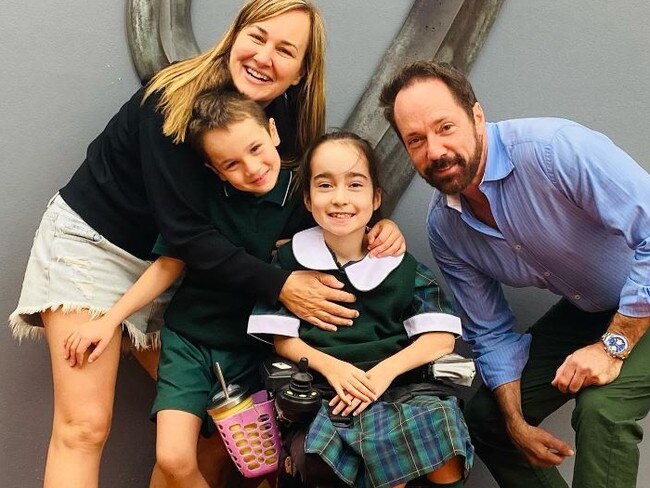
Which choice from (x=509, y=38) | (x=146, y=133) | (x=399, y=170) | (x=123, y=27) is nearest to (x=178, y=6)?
(x=123, y=27)

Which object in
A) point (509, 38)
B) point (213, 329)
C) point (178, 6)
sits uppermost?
point (509, 38)

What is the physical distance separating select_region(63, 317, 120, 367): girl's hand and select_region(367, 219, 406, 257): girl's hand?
564mm

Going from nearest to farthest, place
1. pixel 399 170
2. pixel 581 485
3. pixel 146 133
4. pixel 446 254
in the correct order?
pixel 581 485 → pixel 146 133 → pixel 446 254 → pixel 399 170

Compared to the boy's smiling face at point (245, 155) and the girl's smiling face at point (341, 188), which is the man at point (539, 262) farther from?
the boy's smiling face at point (245, 155)

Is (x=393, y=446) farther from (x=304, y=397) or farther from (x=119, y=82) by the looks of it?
(x=119, y=82)

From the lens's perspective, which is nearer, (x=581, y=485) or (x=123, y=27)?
(x=581, y=485)

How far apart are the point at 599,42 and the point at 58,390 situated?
1486mm

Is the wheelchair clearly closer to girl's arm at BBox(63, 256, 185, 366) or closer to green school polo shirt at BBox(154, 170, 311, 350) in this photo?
green school polo shirt at BBox(154, 170, 311, 350)

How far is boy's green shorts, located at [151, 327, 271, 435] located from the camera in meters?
1.56

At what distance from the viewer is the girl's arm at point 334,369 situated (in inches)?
55.9

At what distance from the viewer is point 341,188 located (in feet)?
4.99

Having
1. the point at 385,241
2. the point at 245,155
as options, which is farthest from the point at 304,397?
the point at 245,155

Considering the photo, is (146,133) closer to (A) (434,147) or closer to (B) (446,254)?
(A) (434,147)

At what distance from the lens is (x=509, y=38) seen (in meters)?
1.85
